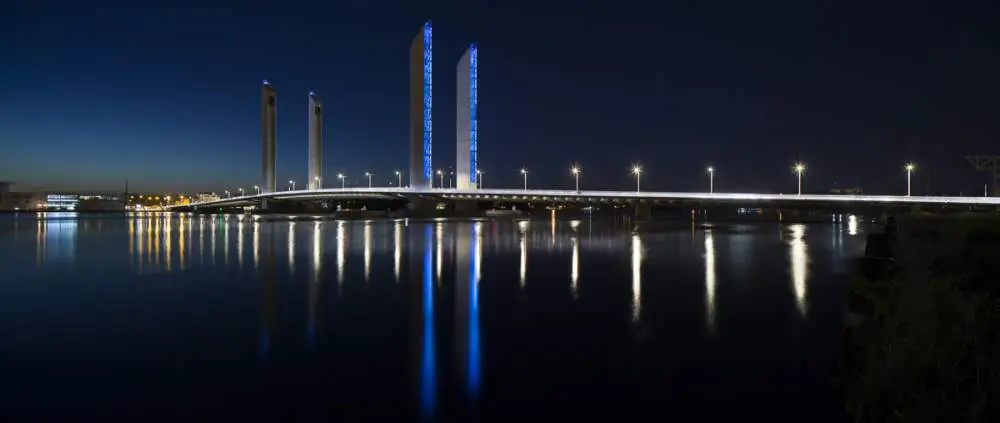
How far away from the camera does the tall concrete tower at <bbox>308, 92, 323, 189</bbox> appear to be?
11412 cm

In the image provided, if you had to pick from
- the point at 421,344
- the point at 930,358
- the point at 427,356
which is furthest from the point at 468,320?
the point at 930,358

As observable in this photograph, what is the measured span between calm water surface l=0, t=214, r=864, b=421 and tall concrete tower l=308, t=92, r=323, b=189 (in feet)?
318

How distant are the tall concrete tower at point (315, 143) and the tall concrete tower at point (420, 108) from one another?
33263 mm

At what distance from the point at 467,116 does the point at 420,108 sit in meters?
6.33

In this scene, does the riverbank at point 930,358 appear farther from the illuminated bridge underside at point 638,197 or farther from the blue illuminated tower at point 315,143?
the blue illuminated tower at point 315,143

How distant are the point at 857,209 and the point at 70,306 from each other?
66.5 metres

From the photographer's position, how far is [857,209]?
63406mm

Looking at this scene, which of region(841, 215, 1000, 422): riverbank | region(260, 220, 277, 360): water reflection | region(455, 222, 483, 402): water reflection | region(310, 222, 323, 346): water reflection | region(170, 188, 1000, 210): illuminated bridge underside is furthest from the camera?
region(170, 188, 1000, 210): illuminated bridge underside

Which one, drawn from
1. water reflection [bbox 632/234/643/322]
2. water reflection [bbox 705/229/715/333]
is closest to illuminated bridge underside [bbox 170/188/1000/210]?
water reflection [bbox 632/234/643/322]

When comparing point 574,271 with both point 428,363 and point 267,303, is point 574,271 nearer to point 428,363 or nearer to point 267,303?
point 267,303

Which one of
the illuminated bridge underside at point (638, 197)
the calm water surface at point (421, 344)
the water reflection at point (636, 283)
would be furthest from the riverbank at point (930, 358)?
the illuminated bridge underside at point (638, 197)

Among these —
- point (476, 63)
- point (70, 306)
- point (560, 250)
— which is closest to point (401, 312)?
point (70, 306)

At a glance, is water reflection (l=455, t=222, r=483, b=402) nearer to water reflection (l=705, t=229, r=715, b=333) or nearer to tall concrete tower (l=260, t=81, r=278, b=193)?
water reflection (l=705, t=229, r=715, b=333)

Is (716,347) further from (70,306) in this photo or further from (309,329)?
(70,306)
